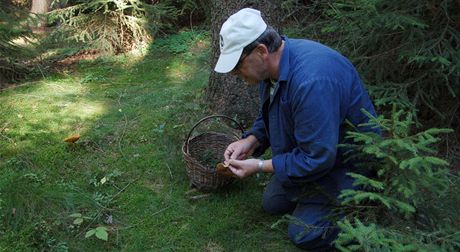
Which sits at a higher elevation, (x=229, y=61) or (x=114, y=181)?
(x=229, y=61)

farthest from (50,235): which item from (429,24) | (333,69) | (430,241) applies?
(429,24)

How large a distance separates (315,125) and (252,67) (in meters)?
0.50

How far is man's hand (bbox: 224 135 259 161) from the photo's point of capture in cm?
321

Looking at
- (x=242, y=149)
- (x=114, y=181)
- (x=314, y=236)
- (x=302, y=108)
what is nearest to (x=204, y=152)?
(x=242, y=149)

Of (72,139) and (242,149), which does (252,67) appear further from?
(72,139)

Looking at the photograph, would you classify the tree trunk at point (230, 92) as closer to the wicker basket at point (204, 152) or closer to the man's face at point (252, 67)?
the wicker basket at point (204, 152)

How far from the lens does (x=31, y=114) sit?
16.7ft

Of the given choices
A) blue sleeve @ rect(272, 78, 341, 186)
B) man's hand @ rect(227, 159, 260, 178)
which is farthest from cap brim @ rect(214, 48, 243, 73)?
man's hand @ rect(227, 159, 260, 178)

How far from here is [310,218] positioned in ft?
9.43

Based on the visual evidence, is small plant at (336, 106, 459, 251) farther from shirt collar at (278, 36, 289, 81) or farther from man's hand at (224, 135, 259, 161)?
man's hand at (224, 135, 259, 161)

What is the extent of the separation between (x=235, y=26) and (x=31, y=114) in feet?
11.6

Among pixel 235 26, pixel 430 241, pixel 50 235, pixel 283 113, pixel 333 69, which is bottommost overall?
pixel 50 235

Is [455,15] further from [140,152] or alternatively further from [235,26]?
[140,152]

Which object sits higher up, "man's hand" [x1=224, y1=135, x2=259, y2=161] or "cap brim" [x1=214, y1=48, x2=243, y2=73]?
"cap brim" [x1=214, y1=48, x2=243, y2=73]
